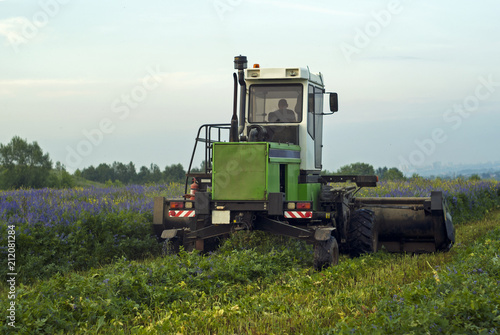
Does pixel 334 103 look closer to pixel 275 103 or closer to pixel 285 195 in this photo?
pixel 275 103

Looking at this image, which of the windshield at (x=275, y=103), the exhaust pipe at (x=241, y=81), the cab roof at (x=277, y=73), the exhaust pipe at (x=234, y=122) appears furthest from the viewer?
the windshield at (x=275, y=103)

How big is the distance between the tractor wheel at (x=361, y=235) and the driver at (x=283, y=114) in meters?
2.34

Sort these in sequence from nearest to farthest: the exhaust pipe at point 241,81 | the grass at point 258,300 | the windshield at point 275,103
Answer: the grass at point 258,300
the exhaust pipe at point 241,81
the windshield at point 275,103

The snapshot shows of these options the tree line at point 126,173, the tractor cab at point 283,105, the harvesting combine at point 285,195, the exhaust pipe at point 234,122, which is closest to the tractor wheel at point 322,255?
the harvesting combine at point 285,195

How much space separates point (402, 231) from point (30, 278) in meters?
7.29

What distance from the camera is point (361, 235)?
11.0 meters

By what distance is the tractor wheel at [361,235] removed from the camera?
11.0 metres

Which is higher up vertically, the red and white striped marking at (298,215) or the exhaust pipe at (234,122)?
the exhaust pipe at (234,122)

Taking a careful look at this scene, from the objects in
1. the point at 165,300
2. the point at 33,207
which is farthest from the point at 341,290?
the point at 33,207

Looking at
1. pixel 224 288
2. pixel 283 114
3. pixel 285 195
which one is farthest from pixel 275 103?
pixel 224 288

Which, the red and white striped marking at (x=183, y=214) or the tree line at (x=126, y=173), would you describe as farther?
the tree line at (x=126, y=173)

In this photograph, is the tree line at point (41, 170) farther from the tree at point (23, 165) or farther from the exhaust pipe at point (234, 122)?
the exhaust pipe at point (234, 122)

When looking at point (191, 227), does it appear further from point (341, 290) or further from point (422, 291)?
point (422, 291)

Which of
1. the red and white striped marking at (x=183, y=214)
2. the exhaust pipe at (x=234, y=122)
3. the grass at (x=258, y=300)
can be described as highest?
the exhaust pipe at (x=234, y=122)
